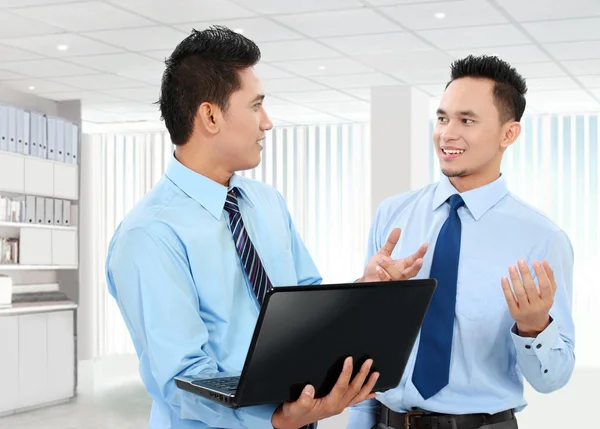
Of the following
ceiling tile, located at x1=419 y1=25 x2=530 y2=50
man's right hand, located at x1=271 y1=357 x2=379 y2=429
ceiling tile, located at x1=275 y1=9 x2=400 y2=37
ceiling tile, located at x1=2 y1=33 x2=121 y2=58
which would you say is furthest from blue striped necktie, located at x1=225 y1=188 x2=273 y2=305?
ceiling tile, located at x1=2 y1=33 x2=121 y2=58

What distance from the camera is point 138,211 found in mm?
1632

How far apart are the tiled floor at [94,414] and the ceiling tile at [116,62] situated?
9.23 feet

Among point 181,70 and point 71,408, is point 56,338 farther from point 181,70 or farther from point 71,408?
point 181,70

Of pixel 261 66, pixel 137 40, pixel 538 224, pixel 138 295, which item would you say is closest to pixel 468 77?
pixel 538 224

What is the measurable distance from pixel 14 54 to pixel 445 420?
5.53 meters

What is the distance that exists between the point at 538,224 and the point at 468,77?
0.41 meters

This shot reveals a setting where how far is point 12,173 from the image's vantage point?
7.30 meters

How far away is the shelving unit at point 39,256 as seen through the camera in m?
7.24

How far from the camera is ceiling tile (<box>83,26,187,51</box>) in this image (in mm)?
5916

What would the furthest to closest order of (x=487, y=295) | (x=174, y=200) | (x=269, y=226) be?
(x=487, y=295) → (x=269, y=226) → (x=174, y=200)

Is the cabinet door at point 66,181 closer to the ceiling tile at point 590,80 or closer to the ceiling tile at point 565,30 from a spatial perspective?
the ceiling tile at point 565,30

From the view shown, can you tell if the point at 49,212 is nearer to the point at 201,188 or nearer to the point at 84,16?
the point at 84,16

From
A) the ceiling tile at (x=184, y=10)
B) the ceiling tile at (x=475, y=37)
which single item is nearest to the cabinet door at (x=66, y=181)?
the ceiling tile at (x=184, y=10)

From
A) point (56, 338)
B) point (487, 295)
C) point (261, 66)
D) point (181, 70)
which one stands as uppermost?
point (261, 66)
